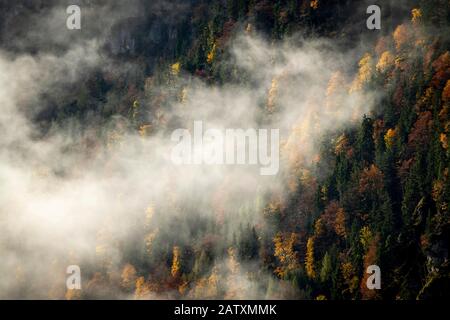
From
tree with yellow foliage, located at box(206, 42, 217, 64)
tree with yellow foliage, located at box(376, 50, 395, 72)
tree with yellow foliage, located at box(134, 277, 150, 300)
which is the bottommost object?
tree with yellow foliage, located at box(134, 277, 150, 300)

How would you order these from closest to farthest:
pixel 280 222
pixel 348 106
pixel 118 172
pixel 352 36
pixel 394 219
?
pixel 394 219
pixel 280 222
pixel 348 106
pixel 352 36
pixel 118 172

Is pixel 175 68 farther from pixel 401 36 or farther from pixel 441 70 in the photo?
pixel 441 70

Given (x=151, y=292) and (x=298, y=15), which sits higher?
(x=298, y=15)

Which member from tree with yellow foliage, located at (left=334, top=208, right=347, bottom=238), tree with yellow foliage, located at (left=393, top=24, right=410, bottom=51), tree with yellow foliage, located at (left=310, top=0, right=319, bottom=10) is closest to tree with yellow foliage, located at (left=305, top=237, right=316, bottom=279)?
tree with yellow foliage, located at (left=334, top=208, right=347, bottom=238)

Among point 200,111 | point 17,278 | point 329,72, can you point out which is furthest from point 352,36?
point 17,278

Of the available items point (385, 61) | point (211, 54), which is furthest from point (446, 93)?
point (211, 54)

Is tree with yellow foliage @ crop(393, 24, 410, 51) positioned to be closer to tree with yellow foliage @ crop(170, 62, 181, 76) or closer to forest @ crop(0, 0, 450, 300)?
forest @ crop(0, 0, 450, 300)

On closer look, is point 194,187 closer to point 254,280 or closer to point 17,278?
point 254,280

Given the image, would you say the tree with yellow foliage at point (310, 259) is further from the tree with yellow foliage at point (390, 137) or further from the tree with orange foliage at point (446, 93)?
the tree with orange foliage at point (446, 93)

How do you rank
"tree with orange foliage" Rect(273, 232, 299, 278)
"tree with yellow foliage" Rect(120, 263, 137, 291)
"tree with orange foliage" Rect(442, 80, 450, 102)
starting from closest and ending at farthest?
"tree with orange foliage" Rect(442, 80, 450, 102)
"tree with orange foliage" Rect(273, 232, 299, 278)
"tree with yellow foliage" Rect(120, 263, 137, 291)
